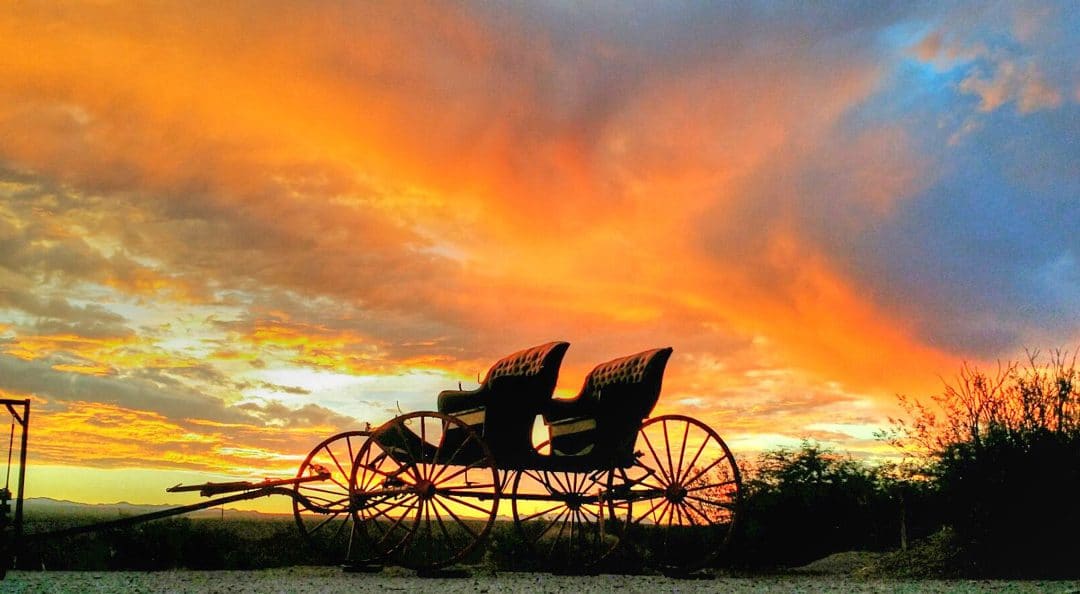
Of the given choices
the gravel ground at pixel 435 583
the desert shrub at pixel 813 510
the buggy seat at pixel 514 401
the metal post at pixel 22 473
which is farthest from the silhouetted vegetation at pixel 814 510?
the metal post at pixel 22 473

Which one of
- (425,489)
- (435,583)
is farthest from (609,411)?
(435,583)

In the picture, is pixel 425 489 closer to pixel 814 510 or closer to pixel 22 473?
pixel 22 473

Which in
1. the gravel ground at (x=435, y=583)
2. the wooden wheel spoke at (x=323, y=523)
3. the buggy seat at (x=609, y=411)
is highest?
the buggy seat at (x=609, y=411)

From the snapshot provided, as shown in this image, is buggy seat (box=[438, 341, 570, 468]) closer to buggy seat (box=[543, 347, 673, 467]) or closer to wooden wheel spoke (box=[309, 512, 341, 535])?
buggy seat (box=[543, 347, 673, 467])

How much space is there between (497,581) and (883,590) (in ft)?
15.4

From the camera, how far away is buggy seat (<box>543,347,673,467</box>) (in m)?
12.7

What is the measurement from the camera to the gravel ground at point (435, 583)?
10.9 meters

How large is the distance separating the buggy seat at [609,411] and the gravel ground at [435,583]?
168 centimetres

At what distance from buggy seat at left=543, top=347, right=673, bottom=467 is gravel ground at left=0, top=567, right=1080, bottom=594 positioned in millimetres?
1679

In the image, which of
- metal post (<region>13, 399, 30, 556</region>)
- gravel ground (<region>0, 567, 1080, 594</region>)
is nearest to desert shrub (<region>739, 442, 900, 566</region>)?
gravel ground (<region>0, 567, 1080, 594</region>)

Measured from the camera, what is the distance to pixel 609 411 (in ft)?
42.0

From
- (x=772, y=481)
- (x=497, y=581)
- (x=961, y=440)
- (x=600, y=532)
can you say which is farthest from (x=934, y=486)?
(x=497, y=581)

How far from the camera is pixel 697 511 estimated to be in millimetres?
13461

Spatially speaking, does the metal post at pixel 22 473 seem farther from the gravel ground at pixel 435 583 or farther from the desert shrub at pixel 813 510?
the desert shrub at pixel 813 510
